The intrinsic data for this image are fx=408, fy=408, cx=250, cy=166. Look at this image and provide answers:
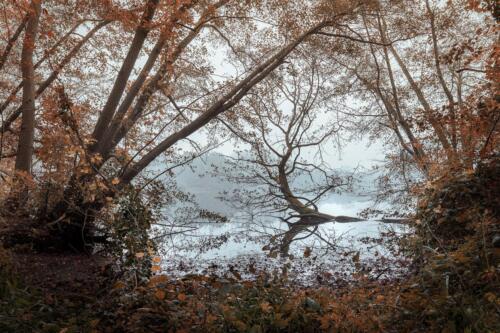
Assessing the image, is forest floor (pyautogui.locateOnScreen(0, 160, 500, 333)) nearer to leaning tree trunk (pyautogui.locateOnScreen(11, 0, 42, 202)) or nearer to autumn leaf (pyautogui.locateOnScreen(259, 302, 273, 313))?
autumn leaf (pyautogui.locateOnScreen(259, 302, 273, 313))

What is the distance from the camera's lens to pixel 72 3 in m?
5.99

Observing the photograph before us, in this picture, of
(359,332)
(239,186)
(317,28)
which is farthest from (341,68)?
(359,332)

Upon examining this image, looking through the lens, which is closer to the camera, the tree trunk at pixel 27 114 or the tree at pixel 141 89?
the tree at pixel 141 89

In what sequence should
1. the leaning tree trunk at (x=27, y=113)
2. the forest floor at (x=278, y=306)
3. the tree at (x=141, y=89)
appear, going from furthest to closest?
1. the leaning tree trunk at (x=27, y=113)
2. the tree at (x=141, y=89)
3. the forest floor at (x=278, y=306)

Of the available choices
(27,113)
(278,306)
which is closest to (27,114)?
(27,113)

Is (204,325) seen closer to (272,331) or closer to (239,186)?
(272,331)

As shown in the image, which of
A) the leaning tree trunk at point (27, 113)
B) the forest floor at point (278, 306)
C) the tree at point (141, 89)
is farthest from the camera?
the leaning tree trunk at point (27, 113)

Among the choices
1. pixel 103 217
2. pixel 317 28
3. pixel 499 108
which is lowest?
pixel 103 217

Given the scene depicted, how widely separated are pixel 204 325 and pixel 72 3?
18.0ft

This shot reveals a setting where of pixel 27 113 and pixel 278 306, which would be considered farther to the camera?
pixel 27 113

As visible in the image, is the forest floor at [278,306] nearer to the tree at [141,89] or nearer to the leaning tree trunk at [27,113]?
the tree at [141,89]

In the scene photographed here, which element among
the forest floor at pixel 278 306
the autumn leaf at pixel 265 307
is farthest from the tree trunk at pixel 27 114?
the autumn leaf at pixel 265 307

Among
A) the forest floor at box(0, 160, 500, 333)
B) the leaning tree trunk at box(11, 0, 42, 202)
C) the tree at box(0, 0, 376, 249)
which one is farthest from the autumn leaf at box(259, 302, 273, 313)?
the leaning tree trunk at box(11, 0, 42, 202)

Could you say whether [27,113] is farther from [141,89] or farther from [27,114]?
[141,89]
